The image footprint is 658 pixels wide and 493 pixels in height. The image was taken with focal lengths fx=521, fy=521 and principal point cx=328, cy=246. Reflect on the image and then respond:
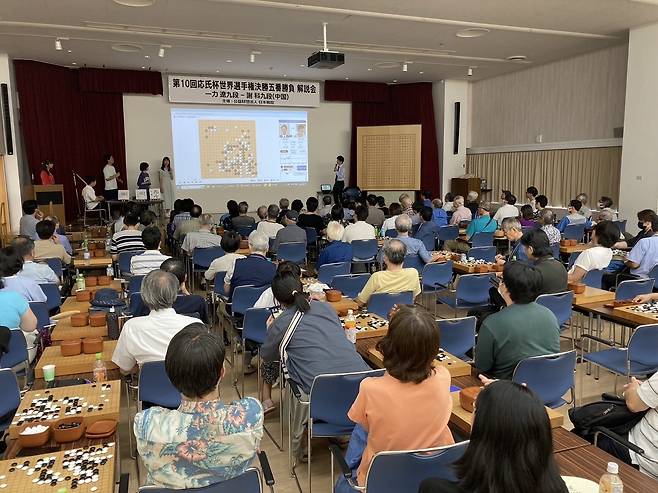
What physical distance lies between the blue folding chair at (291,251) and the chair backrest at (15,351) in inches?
155

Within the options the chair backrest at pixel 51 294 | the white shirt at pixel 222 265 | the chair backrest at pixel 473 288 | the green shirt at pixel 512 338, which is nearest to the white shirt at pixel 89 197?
the chair backrest at pixel 51 294

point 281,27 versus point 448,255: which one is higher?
point 281,27

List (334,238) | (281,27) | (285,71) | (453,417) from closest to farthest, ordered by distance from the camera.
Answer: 1. (453,417)
2. (334,238)
3. (281,27)
4. (285,71)

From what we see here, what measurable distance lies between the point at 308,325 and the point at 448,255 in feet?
12.3

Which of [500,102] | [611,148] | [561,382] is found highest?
[500,102]

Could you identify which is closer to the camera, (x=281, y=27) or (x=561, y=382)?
(x=561, y=382)

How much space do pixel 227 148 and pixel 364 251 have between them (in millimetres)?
7548

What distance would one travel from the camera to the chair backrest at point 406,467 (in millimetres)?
1890

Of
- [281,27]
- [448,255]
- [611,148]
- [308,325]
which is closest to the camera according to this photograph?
[308,325]

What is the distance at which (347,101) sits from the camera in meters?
14.9

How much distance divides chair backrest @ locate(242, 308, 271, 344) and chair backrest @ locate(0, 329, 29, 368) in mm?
1497

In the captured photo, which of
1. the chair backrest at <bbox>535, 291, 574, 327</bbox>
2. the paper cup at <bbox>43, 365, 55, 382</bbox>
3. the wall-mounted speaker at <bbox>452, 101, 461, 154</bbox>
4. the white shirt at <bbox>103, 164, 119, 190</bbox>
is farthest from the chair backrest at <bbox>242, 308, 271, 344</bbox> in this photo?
the wall-mounted speaker at <bbox>452, 101, 461, 154</bbox>

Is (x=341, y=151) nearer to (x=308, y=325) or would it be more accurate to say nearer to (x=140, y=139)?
(x=140, y=139)

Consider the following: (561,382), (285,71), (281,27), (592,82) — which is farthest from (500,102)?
(561,382)
